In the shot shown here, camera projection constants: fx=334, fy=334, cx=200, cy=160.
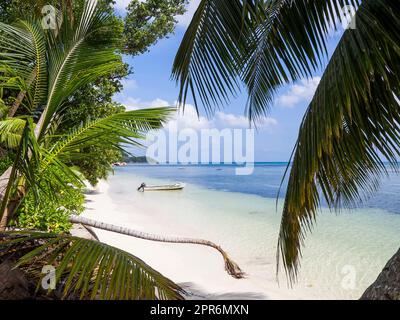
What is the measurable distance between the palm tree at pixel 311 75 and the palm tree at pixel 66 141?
1.72 feet

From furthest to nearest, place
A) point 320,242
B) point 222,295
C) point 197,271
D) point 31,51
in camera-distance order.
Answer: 1. point 320,242
2. point 197,271
3. point 222,295
4. point 31,51

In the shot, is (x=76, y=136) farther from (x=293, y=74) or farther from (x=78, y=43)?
(x=293, y=74)

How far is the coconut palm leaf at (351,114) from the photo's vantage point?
4.83 ft

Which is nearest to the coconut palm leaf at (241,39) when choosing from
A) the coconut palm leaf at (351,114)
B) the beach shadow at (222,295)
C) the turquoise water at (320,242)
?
the coconut palm leaf at (351,114)

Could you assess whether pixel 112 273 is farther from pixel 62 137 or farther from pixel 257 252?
pixel 257 252

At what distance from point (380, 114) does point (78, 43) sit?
255 cm

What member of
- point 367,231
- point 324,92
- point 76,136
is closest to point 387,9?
point 324,92

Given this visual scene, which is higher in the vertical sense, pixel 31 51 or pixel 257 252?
pixel 31 51

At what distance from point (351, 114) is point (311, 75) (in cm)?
73

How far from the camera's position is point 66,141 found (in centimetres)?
253

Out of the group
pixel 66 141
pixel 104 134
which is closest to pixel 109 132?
pixel 104 134

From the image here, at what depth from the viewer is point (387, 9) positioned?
1.53 metres

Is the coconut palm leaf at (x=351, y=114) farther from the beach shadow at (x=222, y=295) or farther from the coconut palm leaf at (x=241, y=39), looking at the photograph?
the beach shadow at (x=222, y=295)
